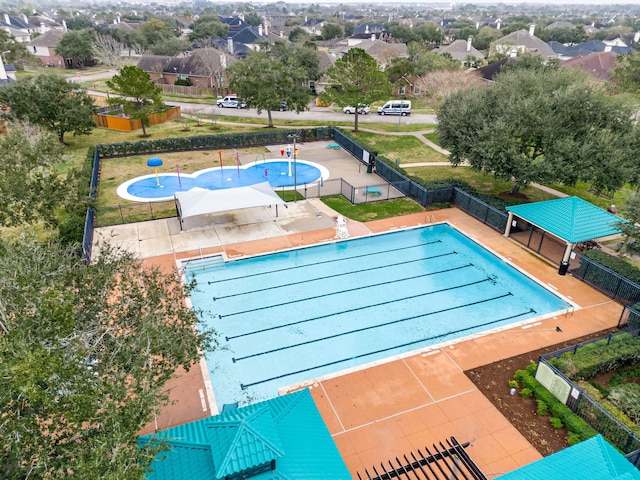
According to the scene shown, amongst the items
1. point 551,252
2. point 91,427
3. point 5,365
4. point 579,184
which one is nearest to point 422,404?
point 91,427

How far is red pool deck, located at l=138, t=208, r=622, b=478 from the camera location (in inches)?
502

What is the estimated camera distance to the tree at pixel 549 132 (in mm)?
23219

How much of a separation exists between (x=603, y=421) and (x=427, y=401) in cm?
507

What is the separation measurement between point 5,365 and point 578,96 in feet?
91.0

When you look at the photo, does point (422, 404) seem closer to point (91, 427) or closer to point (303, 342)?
point (303, 342)

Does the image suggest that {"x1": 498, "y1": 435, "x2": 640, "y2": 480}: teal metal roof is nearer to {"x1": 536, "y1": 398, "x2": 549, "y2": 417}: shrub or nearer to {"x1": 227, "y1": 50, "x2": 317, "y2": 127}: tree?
{"x1": 536, "y1": 398, "x2": 549, "y2": 417}: shrub

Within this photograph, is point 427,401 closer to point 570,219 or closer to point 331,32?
point 570,219

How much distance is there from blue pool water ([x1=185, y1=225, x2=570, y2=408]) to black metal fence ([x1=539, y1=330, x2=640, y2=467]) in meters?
4.93

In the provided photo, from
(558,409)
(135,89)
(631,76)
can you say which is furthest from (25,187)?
(631,76)

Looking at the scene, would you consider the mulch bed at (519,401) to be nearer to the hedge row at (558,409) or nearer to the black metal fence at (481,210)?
the hedge row at (558,409)

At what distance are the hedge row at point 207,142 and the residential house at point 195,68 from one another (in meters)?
28.6

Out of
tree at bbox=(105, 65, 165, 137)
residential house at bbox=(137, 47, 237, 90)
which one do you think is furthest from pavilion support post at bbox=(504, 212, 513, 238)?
residential house at bbox=(137, 47, 237, 90)

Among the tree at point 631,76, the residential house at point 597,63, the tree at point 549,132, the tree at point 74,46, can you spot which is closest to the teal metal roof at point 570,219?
the tree at point 549,132

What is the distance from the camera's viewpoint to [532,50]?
10388cm
